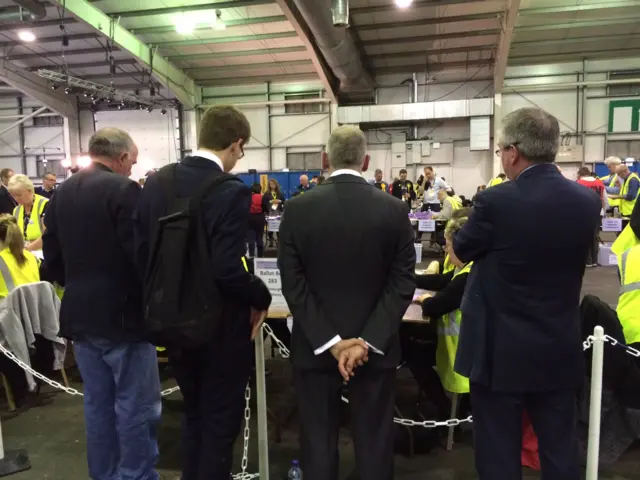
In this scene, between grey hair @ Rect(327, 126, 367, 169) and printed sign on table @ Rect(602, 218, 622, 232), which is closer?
grey hair @ Rect(327, 126, 367, 169)

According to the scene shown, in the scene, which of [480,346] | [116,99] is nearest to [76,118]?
[116,99]

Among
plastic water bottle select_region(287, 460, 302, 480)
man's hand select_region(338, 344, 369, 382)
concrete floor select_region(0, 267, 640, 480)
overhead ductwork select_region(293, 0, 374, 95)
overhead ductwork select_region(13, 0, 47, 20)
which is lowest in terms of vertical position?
concrete floor select_region(0, 267, 640, 480)

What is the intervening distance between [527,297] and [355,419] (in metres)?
0.69

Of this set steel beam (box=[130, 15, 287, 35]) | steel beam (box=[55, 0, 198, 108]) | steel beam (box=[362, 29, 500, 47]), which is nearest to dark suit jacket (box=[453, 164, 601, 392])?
steel beam (box=[55, 0, 198, 108])

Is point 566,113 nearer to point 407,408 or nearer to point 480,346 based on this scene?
point 407,408

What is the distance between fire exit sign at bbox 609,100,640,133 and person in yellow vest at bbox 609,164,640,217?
631 cm

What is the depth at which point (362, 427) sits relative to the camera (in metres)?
1.61

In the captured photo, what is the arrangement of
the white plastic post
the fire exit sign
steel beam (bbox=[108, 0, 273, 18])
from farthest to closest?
the fire exit sign → steel beam (bbox=[108, 0, 273, 18]) → the white plastic post

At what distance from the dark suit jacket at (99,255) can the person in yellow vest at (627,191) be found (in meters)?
7.42

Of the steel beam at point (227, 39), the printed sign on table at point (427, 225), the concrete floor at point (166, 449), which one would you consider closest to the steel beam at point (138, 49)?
the steel beam at point (227, 39)

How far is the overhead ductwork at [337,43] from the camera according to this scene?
24.4 ft

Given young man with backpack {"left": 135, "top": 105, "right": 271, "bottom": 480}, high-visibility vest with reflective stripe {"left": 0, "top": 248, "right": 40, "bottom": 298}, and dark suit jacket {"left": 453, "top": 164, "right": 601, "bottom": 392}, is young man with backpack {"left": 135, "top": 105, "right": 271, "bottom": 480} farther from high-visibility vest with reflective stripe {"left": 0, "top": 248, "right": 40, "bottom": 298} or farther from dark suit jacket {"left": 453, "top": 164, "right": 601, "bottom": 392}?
high-visibility vest with reflective stripe {"left": 0, "top": 248, "right": 40, "bottom": 298}

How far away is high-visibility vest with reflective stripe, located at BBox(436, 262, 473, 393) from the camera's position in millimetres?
2402

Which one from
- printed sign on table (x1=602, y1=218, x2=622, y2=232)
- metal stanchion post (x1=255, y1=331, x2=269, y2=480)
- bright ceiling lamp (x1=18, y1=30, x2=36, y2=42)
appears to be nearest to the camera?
metal stanchion post (x1=255, y1=331, x2=269, y2=480)
